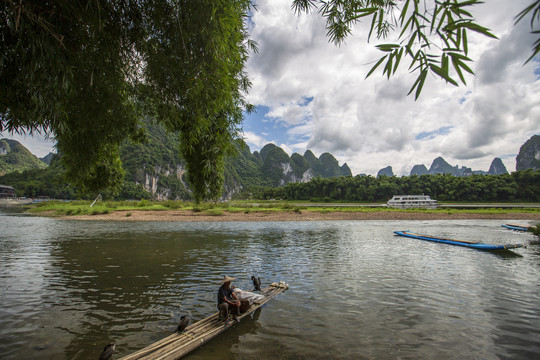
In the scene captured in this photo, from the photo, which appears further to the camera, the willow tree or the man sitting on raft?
the man sitting on raft

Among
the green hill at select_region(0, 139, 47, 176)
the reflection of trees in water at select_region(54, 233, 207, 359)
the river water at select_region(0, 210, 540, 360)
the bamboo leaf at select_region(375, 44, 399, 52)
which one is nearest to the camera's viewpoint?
the bamboo leaf at select_region(375, 44, 399, 52)

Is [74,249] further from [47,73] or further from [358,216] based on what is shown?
[358,216]

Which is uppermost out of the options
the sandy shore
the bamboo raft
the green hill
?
the green hill

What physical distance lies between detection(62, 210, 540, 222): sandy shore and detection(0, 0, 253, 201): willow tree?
38.7 metres

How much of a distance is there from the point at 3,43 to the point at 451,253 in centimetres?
2243

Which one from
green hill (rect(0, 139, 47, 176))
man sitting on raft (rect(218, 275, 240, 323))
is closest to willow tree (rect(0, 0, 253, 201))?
man sitting on raft (rect(218, 275, 240, 323))

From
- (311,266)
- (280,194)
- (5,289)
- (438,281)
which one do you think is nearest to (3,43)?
(5,289)

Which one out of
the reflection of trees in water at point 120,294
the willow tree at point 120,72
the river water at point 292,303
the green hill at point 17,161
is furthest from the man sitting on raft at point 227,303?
the green hill at point 17,161

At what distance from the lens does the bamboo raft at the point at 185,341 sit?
18.1 feet

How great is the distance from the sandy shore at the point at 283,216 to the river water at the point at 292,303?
27497 mm

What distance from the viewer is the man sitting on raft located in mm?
7398

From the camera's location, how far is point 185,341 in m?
6.22

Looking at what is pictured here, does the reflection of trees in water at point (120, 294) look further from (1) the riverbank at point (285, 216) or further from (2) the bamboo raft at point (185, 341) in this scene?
(1) the riverbank at point (285, 216)

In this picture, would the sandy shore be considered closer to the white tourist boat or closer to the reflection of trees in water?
the white tourist boat
